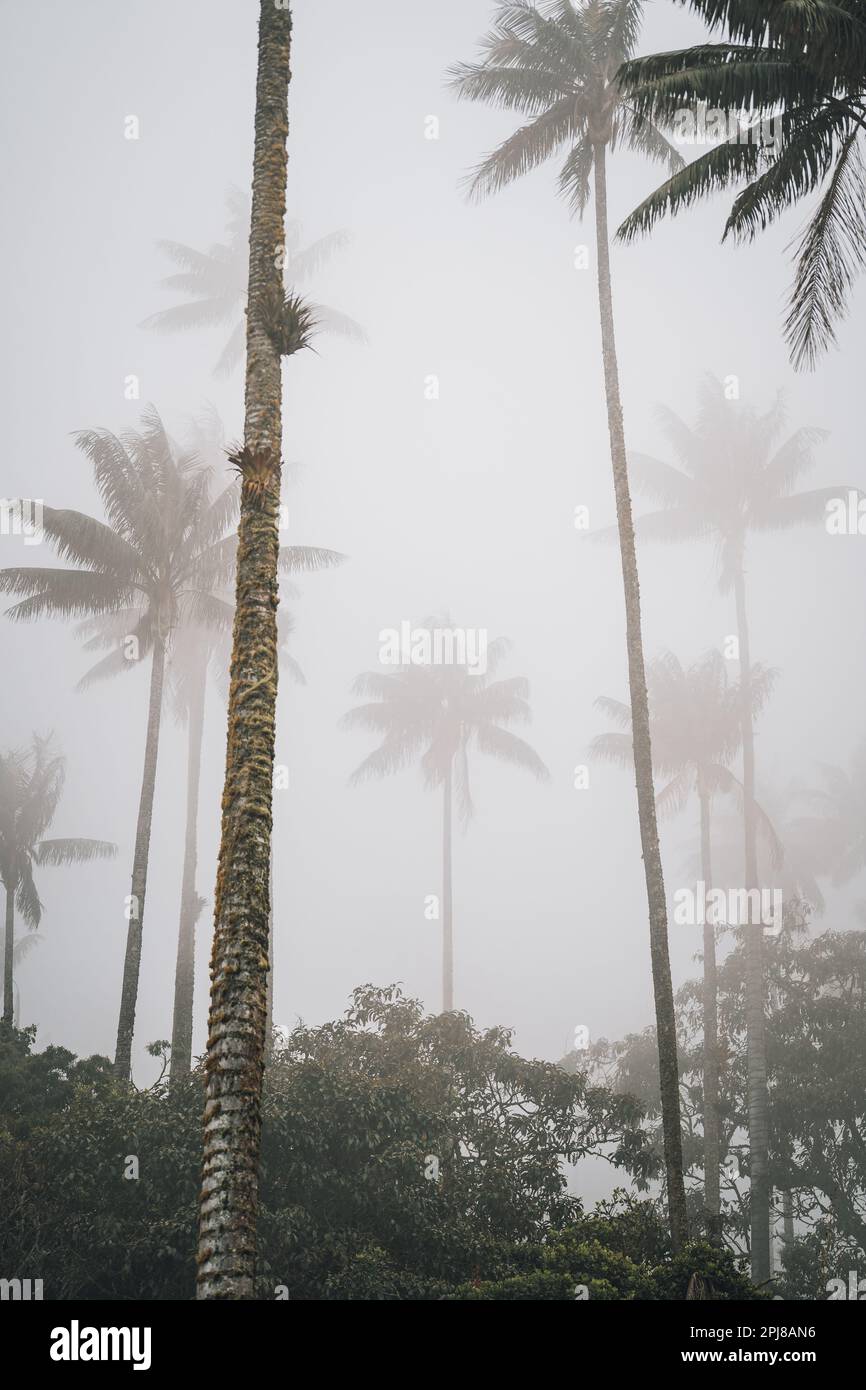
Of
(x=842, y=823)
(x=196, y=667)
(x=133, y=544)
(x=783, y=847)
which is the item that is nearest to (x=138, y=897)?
(x=133, y=544)

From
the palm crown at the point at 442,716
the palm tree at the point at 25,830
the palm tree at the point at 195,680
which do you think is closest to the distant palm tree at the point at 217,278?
the palm crown at the point at 442,716

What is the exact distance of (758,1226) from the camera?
23812 mm

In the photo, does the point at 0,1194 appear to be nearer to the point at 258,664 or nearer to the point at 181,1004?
the point at 258,664

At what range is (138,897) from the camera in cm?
2088

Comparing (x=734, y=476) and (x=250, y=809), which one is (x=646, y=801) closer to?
(x=250, y=809)

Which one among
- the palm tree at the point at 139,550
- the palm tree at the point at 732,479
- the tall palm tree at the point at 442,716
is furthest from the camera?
the tall palm tree at the point at 442,716

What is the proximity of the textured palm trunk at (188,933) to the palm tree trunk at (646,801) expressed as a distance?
292 inches

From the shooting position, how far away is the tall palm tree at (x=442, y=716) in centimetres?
3956

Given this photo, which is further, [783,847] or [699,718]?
[783,847]

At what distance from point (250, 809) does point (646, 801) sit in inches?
361

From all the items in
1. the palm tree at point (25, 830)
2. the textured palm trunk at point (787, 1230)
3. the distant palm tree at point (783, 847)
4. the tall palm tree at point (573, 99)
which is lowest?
the textured palm trunk at point (787, 1230)

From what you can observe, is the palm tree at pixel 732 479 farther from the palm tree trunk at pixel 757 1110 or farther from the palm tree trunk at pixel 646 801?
the palm tree trunk at pixel 646 801

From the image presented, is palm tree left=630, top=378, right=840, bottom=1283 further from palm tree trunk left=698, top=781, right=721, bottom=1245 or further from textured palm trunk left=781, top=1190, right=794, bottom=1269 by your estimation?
textured palm trunk left=781, top=1190, right=794, bottom=1269
